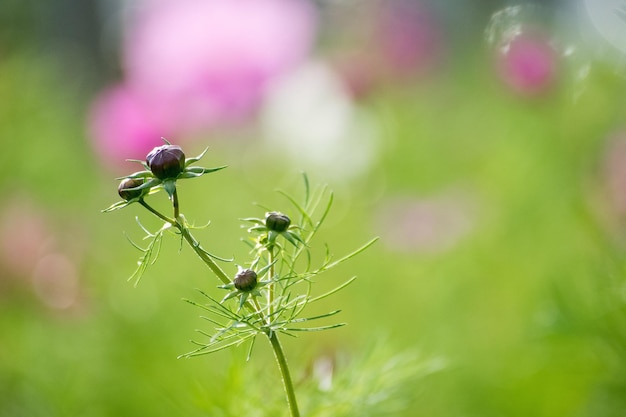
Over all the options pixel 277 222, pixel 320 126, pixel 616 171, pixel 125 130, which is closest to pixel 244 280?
pixel 277 222

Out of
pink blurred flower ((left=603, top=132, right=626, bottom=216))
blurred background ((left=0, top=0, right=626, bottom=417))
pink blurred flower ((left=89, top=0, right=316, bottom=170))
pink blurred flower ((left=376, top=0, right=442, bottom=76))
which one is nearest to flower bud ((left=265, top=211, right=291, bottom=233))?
blurred background ((left=0, top=0, right=626, bottom=417))

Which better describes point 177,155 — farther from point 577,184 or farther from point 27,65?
point 27,65

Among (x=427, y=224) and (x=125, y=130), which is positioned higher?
(x=125, y=130)

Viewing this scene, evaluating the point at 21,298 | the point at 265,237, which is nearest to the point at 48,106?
the point at 21,298

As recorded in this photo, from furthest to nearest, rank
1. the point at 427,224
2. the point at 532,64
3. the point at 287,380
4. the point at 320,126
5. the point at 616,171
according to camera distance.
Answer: the point at 320,126, the point at 427,224, the point at 532,64, the point at 616,171, the point at 287,380

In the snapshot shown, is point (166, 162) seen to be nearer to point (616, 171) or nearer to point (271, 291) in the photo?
point (271, 291)

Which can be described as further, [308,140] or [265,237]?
[308,140]
